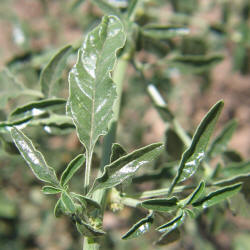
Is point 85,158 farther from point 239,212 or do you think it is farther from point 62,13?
point 62,13

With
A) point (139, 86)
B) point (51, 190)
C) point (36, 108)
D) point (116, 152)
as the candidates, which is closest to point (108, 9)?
point (36, 108)

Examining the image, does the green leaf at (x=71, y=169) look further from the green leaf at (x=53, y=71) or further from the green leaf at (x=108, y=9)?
the green leaf at (x=108, y=9)

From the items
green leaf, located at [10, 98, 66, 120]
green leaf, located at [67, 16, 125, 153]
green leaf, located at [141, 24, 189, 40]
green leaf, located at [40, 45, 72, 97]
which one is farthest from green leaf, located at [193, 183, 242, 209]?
green leaf, located at [141, 24, 189, 40]

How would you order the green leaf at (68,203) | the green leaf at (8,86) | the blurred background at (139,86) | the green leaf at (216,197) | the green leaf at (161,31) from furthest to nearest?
the blurred background at (139,86) → the green leaf at (161,31) → the green leaf at (8,86) → the green leaf at (216,197) → the green leaf at (68,203)

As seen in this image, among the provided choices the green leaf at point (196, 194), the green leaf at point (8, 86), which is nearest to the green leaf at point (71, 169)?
the green leaf at point (196, 194)

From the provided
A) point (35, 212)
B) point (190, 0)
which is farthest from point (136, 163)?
point (35, 212)

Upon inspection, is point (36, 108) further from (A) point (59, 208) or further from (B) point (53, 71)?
(A) point (59, 208)
